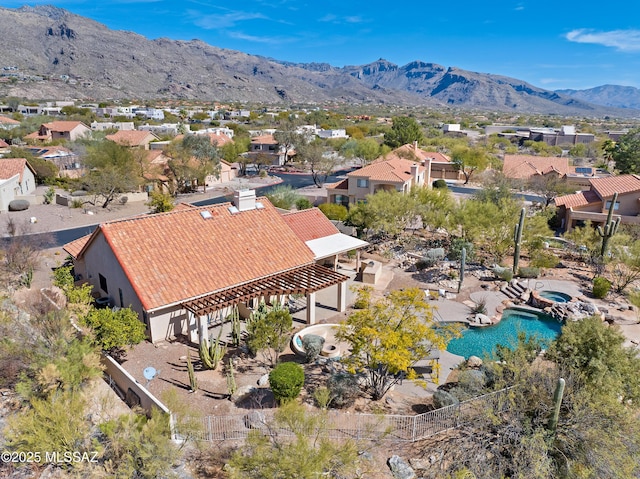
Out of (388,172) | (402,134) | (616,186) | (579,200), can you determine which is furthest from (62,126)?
(616,186)

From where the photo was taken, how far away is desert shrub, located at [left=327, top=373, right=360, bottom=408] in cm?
1707

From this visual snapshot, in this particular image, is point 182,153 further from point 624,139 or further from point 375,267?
point 624,139

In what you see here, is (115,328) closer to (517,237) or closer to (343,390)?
(343,390)

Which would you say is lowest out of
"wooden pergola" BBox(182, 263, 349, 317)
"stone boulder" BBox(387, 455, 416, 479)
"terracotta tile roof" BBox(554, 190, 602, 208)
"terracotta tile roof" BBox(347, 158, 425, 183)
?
"stone boulder" BBox(387, 455, 416, 479)

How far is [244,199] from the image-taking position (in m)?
27.3

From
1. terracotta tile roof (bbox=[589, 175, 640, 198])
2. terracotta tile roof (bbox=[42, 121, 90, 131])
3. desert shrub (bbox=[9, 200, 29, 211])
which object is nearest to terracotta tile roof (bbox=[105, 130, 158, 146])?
terracotta tile roof (bbox=[42, 121, 90, 131])

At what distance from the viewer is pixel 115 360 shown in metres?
19.7

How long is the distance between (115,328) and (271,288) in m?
7.51

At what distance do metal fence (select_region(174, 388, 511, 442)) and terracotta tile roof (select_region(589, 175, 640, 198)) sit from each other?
3717 centimetres

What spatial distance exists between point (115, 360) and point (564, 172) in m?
67.3

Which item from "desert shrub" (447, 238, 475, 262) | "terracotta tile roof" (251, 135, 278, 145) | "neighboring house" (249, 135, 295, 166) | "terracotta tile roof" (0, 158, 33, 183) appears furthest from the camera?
"terracotta tile roof" (251, 135, 278, 145)

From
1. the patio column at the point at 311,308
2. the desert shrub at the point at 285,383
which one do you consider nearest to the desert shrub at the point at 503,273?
the patio column at the point at 311,308

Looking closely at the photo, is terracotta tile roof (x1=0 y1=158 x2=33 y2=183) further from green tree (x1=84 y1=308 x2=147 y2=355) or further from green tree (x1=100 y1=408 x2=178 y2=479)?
green tree (x1=100 y1=408 x2=178 y2=479)

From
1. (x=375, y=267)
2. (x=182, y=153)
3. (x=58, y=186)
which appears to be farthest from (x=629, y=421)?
(x=58, y=186)
